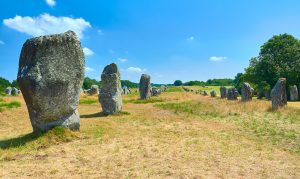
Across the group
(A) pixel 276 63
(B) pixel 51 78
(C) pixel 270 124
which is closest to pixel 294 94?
(A) pixel 276 63

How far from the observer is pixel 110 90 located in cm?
2266

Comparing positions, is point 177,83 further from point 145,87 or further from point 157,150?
point 157,150

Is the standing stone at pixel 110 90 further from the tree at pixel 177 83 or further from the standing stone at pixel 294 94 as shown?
the tree at pixel 177 83

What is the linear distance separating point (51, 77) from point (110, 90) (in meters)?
9.86

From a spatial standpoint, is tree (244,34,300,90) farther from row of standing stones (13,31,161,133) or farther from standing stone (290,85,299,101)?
row of standing stones (13,31,161,133)

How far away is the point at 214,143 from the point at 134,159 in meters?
3.72

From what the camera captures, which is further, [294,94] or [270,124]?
[294,94]

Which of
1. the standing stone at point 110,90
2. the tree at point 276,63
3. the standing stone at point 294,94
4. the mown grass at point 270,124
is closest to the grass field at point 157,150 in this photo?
the mown grass at point 270,124

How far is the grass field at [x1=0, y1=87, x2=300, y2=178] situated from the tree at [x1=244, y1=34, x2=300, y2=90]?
3220 cm

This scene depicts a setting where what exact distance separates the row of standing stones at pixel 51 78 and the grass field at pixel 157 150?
733mm

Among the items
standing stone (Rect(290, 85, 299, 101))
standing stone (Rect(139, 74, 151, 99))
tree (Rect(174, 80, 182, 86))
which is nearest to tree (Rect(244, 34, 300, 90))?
standing stone (Rect(290, 85, 299, 101))

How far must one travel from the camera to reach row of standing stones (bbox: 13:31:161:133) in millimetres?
12742

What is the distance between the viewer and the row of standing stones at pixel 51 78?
1274 cm

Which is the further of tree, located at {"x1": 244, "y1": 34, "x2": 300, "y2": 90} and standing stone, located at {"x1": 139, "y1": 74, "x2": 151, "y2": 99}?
tree, located at {"x1": 244, "y1": 34, "x2": 300, "y2": 90}
